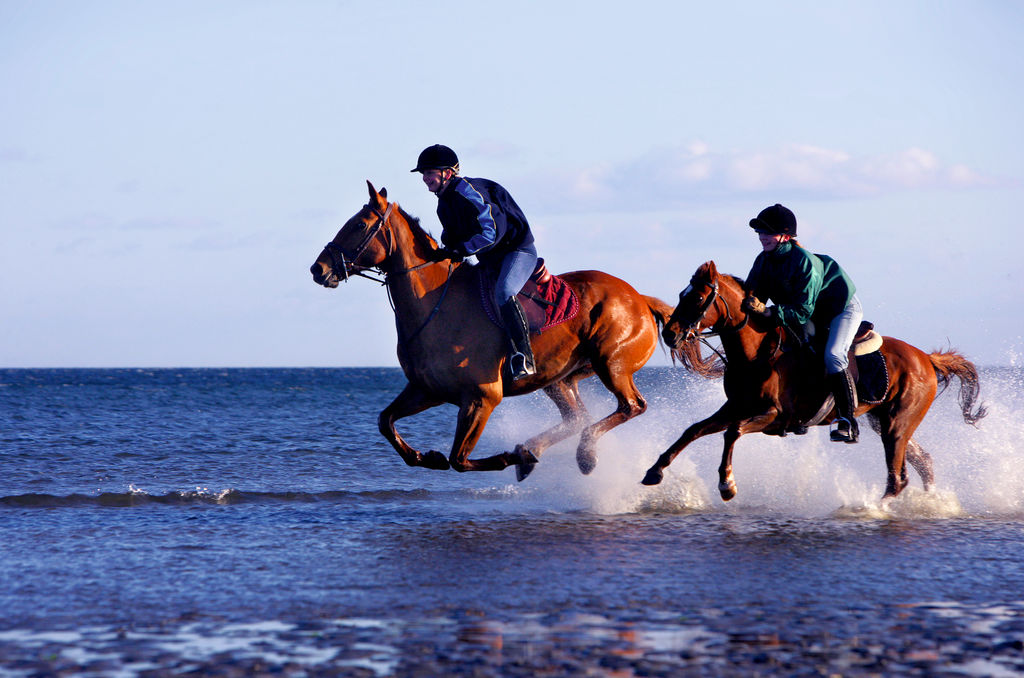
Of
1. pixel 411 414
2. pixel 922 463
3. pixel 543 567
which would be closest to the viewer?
pixel 543 567

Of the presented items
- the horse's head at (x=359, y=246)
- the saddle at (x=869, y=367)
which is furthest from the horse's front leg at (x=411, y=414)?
the saddle at (x=869, y=367)

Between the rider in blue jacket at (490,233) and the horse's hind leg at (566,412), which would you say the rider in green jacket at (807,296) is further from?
the horse's hind leg at (566,412)

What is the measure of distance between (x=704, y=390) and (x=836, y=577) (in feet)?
30.2

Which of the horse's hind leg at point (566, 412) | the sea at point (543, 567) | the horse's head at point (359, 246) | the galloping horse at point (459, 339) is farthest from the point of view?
the horse's hind leg at point (566, 412)

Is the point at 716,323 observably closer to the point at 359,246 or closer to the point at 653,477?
the point at 653,477

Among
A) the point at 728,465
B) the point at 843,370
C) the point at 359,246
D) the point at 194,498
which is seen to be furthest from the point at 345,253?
the point at 843,370

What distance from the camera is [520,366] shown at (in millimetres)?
9539

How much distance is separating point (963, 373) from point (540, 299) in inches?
181

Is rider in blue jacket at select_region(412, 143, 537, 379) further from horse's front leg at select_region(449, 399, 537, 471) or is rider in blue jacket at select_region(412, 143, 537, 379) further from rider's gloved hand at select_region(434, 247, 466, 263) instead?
horse's front leg at select_region(449, 399, 537, 471)

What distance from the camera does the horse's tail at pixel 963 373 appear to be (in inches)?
427

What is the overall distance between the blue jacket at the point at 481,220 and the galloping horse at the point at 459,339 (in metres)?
0.27

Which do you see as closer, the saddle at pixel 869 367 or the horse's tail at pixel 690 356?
the saddle at pixel 869 367

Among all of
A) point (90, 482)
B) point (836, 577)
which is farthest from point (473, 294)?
point (90, 482)

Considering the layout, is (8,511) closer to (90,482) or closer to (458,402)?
(90,482)
